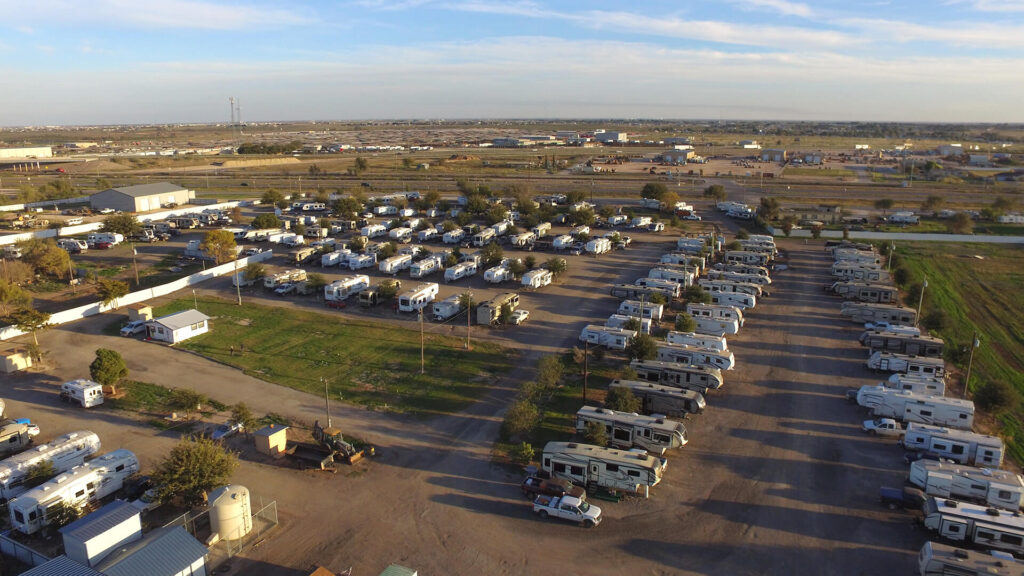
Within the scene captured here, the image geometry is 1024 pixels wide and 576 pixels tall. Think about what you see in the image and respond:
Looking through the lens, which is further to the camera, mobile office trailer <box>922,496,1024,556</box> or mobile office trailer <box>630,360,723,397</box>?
mobile office trailer <box>630,360,723,397</box>

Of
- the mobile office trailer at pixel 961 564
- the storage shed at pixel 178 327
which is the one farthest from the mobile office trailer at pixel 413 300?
the mobile office trailer at pixel 961 564

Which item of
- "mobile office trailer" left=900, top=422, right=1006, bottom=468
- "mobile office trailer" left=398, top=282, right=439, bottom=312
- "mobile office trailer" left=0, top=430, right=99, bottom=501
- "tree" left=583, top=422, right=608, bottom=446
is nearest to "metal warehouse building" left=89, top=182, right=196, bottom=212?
"mobile office trailer" left=398, top=282, right=439, bottom=312

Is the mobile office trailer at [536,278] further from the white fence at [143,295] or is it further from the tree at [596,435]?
the tree at [596,435]

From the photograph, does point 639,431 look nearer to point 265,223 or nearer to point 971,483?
point 971,483

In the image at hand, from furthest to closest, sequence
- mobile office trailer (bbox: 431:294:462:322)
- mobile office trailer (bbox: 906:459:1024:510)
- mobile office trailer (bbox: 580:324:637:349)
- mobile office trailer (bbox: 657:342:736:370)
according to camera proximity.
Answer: mobile office trailer (bbox: 431:294:462:322)
mobile office trailer (bbox: 580:324:637:349)
mobile office trailer (bbox: 657:342:736:370)
mobile office trailer (bbox: 906:459:1024:510)

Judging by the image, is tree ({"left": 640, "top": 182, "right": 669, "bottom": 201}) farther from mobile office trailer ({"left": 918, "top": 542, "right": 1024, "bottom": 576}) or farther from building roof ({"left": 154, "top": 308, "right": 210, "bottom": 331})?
mobile office trailer ({"left": 918, "top": 542, "right": 1024, "bottom": 576})

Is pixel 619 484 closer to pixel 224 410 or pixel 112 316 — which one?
pixel 224 410
